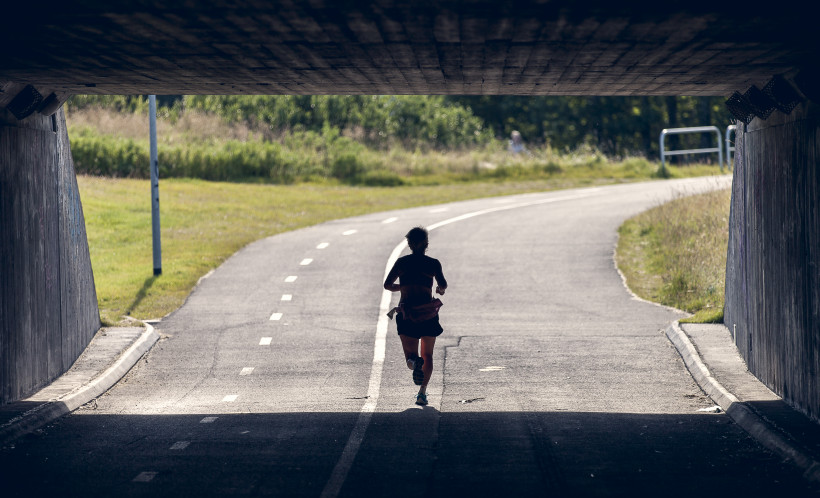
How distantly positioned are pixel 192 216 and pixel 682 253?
14.9 meters

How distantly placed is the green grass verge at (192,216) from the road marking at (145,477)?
9106 millimetres

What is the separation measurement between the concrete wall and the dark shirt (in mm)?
4222

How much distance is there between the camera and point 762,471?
28.3 feet

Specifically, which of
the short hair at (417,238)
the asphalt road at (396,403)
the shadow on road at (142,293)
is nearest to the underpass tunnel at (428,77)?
the asphalt road at (396,403)

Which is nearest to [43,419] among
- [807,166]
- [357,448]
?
[357,448]

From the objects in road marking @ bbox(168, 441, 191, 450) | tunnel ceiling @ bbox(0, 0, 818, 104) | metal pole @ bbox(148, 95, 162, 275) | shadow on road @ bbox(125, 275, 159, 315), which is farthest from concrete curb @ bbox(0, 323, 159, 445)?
metal pole @ bbox(148, 95, 162, 275)

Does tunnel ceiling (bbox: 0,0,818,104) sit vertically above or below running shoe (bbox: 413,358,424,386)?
above

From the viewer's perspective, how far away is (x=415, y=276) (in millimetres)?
11055

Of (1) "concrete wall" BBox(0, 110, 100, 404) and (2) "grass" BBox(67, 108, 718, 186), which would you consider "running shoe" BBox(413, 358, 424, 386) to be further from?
(2) "grass" BBox(67, 108, 718, 186)

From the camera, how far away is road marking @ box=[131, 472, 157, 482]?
841 cm

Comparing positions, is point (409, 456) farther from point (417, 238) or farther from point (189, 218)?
point (189, 218)

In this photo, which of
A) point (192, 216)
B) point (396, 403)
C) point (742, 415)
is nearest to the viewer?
point (742, 415)

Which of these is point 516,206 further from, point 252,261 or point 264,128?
point 264,128

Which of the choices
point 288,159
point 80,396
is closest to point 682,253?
point 80,396
